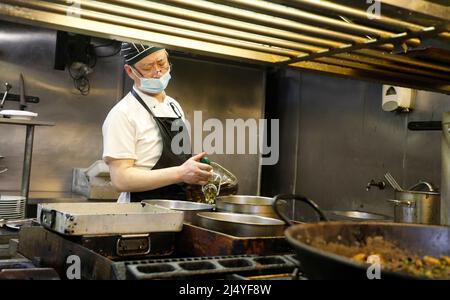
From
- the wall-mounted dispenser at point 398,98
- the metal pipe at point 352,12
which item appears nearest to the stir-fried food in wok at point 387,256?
the metal pipe at point 352,12

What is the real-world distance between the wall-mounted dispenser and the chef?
183cm

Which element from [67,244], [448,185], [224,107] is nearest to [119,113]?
[67,244]

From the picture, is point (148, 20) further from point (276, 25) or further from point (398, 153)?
point (398, 153)

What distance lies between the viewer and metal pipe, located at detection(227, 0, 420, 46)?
3.34 feet

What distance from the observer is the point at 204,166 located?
6.21 feet

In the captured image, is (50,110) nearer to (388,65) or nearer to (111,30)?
(111,30)

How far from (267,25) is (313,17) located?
5.0 inches

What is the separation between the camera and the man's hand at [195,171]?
189 cm

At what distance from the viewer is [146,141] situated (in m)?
2.12

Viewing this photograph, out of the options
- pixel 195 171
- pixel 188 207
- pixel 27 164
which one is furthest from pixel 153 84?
pixel 27 164

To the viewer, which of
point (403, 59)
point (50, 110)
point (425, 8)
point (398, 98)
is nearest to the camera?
point (425, 8)

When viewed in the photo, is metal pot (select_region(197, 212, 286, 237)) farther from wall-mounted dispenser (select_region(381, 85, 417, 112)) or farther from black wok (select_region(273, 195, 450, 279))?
wall-mounted dispenser (select_region(381, 85, 417, 112))

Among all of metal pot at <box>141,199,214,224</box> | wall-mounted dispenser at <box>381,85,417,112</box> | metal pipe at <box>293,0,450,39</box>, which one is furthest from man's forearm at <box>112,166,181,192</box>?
wall-mounted dispenser at <box>381,85,417,112</box>

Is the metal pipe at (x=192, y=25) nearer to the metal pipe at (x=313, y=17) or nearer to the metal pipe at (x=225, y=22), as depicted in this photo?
the metal pipe at (x=225, y=22)
